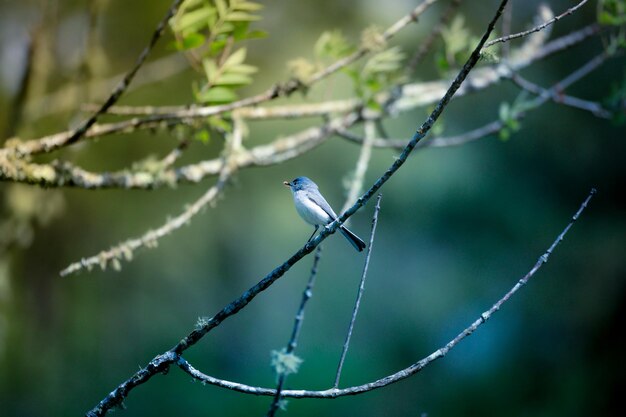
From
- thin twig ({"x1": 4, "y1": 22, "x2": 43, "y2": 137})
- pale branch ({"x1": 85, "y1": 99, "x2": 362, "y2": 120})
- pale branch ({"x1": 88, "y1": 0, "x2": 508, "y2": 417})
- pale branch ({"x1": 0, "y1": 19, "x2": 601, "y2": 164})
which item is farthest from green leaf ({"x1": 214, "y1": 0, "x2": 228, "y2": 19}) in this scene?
thin twig ({"x1": 4, "y1": 22, "x2": 43, "y2": 137})

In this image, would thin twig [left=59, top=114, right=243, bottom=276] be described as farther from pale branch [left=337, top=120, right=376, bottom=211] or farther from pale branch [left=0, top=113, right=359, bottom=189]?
pale branch [left=337, top=120, right=376, bottom=211]

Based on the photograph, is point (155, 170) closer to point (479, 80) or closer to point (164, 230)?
point (164, 230)

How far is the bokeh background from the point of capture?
Result: 15.7ft

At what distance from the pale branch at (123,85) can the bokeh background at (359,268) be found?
2168 millimetres

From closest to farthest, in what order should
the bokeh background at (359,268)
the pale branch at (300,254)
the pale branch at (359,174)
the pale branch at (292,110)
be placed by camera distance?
the pale branch at (300,254), the pale branch at (359,174), the pale branch at (292,110), the bokeh background at (359,268)

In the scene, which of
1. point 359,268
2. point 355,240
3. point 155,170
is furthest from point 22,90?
point 359,268

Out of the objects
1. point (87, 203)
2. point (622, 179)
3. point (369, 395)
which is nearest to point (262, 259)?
point (369, 395)

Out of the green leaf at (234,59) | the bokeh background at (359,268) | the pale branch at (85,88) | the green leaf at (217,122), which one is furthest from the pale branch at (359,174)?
the bokeh background at (359,268)

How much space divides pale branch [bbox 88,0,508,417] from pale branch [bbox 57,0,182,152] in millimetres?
840

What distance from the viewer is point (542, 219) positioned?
6.35 metres

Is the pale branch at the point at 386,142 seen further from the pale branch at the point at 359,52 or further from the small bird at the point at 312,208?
the pale branch at the point at 359,52

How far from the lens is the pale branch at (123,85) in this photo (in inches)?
63.9

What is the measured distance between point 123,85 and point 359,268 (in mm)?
6582

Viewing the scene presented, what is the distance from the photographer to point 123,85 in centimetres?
171
